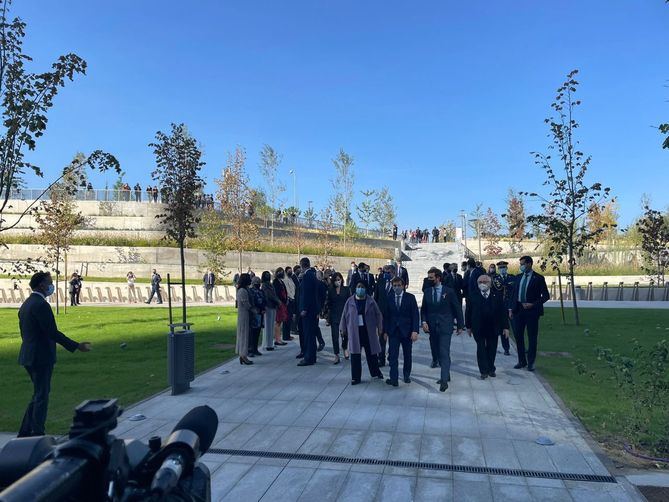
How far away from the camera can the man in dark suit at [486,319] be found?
8.96 meters

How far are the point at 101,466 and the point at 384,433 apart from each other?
17.6ft

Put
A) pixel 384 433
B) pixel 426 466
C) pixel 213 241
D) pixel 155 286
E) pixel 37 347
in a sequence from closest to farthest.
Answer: pixel 426 466
pixel 37 347
pixel 384 433
pixel 155 286
pixel 213 241

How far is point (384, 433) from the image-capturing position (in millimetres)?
6137

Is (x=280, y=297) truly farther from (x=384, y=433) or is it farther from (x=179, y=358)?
(x=384, y=433)

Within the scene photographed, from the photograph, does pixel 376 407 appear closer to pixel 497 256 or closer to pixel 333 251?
pixel 333 251

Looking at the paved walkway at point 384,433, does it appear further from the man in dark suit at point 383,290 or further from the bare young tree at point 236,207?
the bare young tree at point 236,207

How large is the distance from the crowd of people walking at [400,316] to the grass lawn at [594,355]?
1.05m

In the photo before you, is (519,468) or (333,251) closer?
(519,468)

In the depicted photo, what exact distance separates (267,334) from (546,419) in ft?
24.5

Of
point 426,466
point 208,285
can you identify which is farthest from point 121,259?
point 426,466

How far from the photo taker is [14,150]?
7.84 metres

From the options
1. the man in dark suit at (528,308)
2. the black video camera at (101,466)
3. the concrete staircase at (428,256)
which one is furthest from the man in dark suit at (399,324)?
the concrete staircase at (428,256)

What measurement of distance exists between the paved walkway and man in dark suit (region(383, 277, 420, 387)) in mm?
380

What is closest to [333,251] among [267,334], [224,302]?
[224,302]
